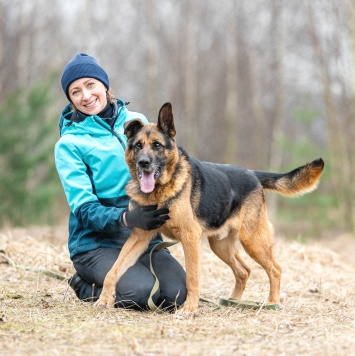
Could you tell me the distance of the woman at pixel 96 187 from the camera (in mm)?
5316

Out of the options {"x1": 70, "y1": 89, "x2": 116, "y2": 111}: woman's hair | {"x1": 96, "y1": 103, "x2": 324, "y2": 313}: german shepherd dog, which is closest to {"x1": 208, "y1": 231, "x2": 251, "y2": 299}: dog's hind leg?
{"x1": 96, "y1": 103, "x2": 324, "y2": 313}: german shepherd dog

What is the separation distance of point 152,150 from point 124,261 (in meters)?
1.07

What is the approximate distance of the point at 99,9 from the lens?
29.3 m

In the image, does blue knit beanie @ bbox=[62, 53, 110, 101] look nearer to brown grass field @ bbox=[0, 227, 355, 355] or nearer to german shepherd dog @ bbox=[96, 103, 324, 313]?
german shepherd dog @ bbox=[96, 103, 324, 313]

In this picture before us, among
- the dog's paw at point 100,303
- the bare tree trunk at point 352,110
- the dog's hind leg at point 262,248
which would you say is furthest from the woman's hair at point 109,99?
the bare tree trunk at point 352,110

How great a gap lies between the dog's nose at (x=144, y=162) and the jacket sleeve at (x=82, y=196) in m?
0.53

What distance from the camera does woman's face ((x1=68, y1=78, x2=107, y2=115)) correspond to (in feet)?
18.0

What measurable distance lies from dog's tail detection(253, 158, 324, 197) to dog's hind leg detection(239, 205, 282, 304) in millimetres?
390

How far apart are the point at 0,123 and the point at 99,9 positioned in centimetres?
1841

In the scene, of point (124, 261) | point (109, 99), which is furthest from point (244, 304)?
point (109, 99)

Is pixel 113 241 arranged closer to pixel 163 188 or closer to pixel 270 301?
pixel 163 188

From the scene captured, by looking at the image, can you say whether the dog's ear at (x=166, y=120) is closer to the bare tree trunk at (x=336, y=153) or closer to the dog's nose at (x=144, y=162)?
the dog's nose at (x=144, y=162)

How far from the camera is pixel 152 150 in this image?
4.91 m

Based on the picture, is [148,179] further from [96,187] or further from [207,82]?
[207,82]
